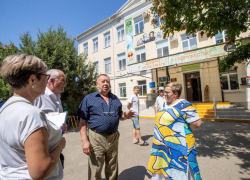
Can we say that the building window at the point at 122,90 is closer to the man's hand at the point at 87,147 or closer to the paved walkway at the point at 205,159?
the paved walkway at the point at 205,159

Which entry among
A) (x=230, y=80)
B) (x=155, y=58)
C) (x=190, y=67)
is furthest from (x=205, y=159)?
(x=190, y=67)

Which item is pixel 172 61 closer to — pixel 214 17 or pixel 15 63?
pixel 214 17

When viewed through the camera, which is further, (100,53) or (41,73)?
(100,53)

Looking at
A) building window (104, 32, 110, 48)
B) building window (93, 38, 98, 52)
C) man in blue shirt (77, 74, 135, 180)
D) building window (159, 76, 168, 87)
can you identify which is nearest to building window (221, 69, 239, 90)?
building window (159, 76, 168, 87)

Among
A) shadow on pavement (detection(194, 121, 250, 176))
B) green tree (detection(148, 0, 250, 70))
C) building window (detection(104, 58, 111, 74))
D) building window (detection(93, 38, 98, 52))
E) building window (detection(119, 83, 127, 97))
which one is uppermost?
building window (detection(93, 38, 98, 52))

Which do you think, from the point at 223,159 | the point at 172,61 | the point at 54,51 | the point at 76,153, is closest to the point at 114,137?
the point at 76,153

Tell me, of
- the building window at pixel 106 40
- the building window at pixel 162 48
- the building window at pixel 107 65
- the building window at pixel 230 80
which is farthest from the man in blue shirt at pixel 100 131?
the building window at pixel 106 40

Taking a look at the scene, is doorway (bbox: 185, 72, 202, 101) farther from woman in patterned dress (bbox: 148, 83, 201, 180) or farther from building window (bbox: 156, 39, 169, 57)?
woman in patterned dress (bbox: 148, 83, 201, 180)

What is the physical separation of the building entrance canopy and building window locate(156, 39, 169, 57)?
3.23 metres

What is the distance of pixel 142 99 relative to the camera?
1516 cm

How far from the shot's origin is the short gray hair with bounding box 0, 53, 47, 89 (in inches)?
36.9

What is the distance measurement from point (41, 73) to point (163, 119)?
5.78 feet

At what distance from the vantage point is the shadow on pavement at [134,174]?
2932 mm

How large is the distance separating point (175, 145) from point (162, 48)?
1375 centimetres
